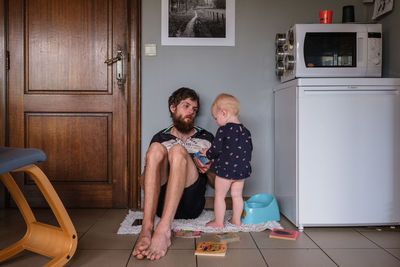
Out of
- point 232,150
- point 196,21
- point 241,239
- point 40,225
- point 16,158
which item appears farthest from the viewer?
point 196,21

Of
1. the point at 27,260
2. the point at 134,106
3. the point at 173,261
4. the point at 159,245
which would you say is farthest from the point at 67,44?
the point at 173,261

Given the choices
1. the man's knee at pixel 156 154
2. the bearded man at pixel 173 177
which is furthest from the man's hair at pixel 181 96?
the man's knee at pixel 156 154

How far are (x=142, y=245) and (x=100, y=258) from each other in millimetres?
202

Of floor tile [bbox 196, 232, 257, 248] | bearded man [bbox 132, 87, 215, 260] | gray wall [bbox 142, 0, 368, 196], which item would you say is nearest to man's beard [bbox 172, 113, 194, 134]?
bearded man [bbox 132, 87, 215, 260]

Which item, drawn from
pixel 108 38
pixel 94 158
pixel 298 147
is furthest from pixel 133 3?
pixel 298 147

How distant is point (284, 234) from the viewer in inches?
74.6

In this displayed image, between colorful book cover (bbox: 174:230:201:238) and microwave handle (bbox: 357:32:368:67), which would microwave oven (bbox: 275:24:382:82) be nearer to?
microwave handle (bbox: 357:32:368:67)

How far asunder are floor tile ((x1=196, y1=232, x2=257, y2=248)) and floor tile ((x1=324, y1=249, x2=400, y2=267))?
1.26 ft

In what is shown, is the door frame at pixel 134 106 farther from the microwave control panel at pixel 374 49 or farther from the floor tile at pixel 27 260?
the microwave control panel at pixel 374 49

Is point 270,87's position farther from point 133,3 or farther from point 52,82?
point 52,82

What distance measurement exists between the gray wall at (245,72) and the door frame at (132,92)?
0.05 meters

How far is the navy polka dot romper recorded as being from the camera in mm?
1990

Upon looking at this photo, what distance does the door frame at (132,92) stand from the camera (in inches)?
98.1

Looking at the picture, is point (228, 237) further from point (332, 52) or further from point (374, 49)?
point (374, 49)
